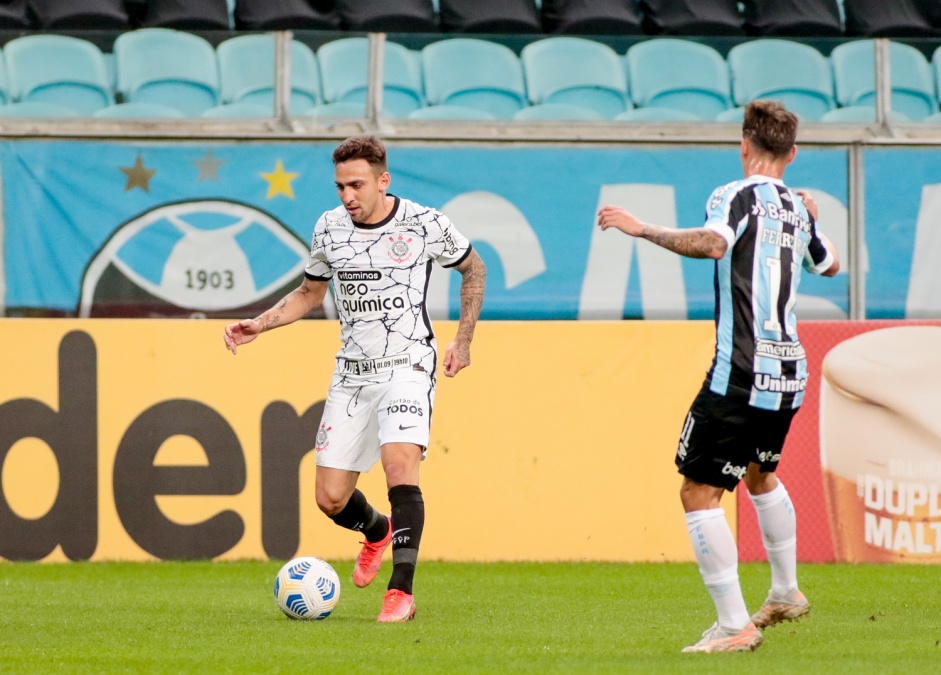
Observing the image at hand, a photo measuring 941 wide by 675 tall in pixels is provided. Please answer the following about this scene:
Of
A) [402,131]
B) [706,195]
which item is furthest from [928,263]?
[402,131]

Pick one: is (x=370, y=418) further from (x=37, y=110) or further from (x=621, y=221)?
(x=37, y=110)

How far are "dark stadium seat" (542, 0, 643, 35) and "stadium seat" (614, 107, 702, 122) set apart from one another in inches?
84.3

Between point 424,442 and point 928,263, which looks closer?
point 424,442

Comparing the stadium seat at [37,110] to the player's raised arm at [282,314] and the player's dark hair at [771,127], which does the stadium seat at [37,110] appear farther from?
the player's dark hair at [771,127]

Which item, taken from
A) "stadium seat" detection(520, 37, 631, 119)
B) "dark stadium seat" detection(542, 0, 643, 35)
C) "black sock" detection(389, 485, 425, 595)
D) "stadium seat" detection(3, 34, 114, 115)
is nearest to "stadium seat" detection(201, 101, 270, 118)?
"stadium seat" detection(3, 34, 114, 115)

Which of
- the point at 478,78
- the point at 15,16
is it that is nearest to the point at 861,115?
the point at 478,78

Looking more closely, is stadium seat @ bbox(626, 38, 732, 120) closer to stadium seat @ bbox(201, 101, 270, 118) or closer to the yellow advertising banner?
the yellow advertising banner

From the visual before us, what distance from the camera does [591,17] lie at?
12.9m

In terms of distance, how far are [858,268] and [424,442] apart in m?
4.32

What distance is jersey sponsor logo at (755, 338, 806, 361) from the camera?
5.02 meters

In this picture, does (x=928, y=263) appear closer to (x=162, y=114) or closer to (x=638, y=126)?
(x=638, y=126)

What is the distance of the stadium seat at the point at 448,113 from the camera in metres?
10.4

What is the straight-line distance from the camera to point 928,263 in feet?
31.3

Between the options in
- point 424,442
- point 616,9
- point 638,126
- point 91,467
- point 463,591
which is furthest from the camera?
point 616,9
